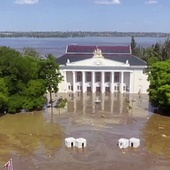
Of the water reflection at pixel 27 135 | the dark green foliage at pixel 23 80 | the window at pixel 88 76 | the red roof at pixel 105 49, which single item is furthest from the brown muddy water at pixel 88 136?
the red roof at pixel 105 49

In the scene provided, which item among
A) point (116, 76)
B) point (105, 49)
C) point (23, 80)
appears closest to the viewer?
point (23, 80)

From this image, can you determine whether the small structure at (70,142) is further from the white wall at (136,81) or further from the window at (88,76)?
the window at (88,76)

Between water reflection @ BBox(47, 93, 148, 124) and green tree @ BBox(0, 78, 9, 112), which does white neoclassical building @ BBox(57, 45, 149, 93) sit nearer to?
water reflection @ BBox(47, 93, 148, 124)

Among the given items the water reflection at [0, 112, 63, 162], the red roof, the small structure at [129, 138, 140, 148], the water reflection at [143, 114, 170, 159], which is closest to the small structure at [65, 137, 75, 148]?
the water reflection at [0, 112, 63, 162]

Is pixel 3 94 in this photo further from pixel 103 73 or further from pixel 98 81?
pixel 98 81

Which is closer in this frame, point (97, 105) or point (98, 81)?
point (97, 105)

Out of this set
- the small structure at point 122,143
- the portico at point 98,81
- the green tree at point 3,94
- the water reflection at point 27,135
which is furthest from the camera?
the portico at point 98,81

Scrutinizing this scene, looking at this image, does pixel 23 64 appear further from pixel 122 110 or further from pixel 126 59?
pixel 126 59

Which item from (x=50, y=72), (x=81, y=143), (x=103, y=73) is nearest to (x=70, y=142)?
(x=81, y=143)
